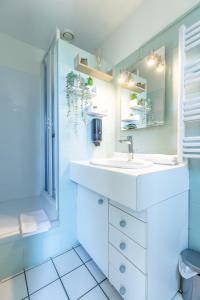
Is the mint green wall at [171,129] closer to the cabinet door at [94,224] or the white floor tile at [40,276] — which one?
the cabinet door at [94,224]

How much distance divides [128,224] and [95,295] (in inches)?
23.6

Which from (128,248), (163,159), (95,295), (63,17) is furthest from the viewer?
(63,17)

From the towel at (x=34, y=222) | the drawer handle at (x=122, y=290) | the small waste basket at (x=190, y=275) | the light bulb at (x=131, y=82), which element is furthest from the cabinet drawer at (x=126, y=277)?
the light bulb at (x=131, y=82)

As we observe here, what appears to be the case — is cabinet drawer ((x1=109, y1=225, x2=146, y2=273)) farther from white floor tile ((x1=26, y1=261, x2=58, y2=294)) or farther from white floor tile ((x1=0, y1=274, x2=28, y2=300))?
white floor tile ((x1=0, y1=274, x2=28, y2=300))

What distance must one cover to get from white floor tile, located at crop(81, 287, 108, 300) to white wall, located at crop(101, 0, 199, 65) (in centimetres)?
210

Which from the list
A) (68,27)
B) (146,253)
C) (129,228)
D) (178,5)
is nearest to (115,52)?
(68,27)

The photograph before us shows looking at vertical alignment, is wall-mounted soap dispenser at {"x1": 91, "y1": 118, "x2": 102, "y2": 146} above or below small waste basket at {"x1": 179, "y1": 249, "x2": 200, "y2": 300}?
above

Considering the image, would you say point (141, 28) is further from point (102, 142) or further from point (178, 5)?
point (102, 142)

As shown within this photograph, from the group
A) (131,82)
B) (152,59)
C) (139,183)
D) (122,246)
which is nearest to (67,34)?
(131,82)

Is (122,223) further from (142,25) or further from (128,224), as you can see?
(142,25)

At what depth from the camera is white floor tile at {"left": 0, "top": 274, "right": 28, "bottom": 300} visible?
3.45 feet

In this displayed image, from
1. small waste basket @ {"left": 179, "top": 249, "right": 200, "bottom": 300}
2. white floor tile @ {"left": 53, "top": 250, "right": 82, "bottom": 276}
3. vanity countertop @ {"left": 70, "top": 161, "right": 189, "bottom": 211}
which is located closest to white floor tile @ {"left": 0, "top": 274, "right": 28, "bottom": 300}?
white floor tile @ {"left": 53, "top": 250, "right": 82, "bottom": 276}

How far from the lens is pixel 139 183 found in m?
0.79

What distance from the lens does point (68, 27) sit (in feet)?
5.92
